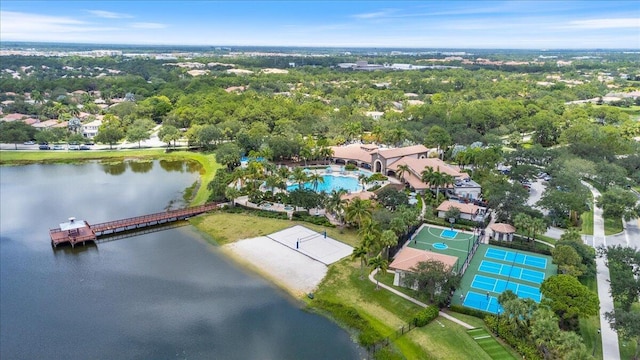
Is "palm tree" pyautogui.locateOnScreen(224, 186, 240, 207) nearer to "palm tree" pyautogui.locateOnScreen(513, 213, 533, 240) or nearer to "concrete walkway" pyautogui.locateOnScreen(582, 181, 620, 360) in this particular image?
"palm tree" pyautogui.locateOnScreen(513, 213, 533, 240)

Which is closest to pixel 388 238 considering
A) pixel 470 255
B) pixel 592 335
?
pixel 470 255

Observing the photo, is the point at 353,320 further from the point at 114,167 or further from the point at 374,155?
the point at 114,167

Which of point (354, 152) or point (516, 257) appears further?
point (354, 152)

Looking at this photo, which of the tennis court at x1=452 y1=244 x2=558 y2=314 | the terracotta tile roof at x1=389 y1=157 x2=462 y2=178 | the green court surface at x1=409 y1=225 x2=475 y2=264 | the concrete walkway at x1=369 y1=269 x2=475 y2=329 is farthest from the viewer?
the terracotta tile roof at x1=389 y1=157 x2=462 y2=178

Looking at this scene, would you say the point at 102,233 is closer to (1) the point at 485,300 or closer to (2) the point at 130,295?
(2) the point at 130,295

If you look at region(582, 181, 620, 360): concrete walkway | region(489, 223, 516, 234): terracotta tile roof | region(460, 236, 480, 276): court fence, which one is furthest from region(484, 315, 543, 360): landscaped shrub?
region(489, 223, 516, 234): terracotta tile roof

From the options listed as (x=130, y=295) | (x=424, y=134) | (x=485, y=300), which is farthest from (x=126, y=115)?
(x=485, y=300)
